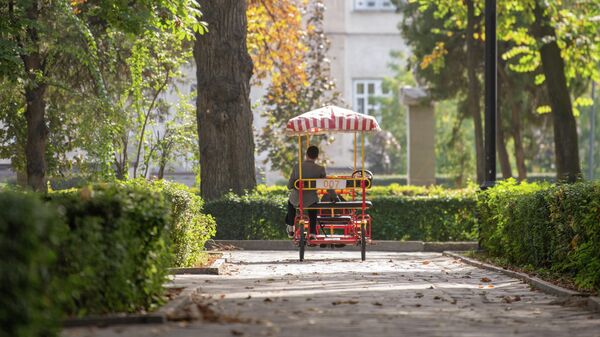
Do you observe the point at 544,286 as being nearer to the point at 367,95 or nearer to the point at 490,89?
the point at 490,89

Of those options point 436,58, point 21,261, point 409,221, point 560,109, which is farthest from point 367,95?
point 21,261

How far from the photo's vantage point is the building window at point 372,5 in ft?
232

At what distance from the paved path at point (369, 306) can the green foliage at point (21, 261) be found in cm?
152

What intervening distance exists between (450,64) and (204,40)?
16059 mm

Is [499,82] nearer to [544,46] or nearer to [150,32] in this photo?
[544,46]

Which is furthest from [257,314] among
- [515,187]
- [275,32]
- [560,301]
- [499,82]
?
[499,82]

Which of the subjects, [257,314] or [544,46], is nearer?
[257,314]

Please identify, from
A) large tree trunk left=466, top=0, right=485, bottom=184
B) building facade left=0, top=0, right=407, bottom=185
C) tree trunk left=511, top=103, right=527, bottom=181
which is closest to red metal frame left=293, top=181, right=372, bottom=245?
large tree trunk left=466, top=0, right=485, bottom=184

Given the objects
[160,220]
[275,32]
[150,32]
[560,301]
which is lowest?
[560,301]

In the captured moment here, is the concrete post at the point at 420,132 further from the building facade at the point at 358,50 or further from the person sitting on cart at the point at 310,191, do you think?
the person sitting on cart at the point at 310,191

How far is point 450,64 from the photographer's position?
42.5 m

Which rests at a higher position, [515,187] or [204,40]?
[204,40]

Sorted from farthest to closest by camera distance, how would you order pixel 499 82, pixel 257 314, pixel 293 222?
pixel 499 82
pixel 293 222
pixel 257 314

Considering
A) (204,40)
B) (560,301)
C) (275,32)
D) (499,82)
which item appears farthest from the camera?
(499,82)
